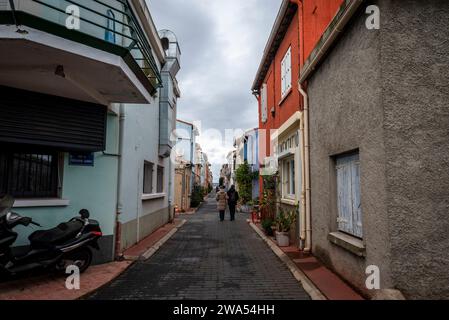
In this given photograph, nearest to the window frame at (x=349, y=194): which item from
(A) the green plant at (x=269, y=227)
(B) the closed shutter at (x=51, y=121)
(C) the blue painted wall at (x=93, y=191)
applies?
(C) the blue painted wall at (x=93, y=191)

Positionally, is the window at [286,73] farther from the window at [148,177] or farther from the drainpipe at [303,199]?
the window at [148,177]

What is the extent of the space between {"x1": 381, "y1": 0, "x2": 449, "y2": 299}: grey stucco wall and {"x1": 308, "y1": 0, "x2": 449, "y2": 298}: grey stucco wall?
11 mm

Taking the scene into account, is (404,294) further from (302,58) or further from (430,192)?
(302,58)

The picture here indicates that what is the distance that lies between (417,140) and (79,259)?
19.2 feet

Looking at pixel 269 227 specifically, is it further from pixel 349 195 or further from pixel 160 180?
pixel 349 195

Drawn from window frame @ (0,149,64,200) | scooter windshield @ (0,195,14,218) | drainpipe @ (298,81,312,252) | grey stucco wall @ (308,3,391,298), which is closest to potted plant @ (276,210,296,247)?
drainpipe @ (298,81,312,252)

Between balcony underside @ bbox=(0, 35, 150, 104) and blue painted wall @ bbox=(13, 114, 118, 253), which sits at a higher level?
balcony underside @ bbox=(0, 35, 150, 104)

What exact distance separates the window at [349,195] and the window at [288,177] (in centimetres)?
384

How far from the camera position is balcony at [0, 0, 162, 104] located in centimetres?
436

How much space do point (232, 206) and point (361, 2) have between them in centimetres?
1389

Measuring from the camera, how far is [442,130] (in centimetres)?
411

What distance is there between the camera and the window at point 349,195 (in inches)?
211

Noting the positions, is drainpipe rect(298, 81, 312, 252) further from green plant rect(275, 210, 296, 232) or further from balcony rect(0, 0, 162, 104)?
balcony rect(0, 0, 162, 104)
